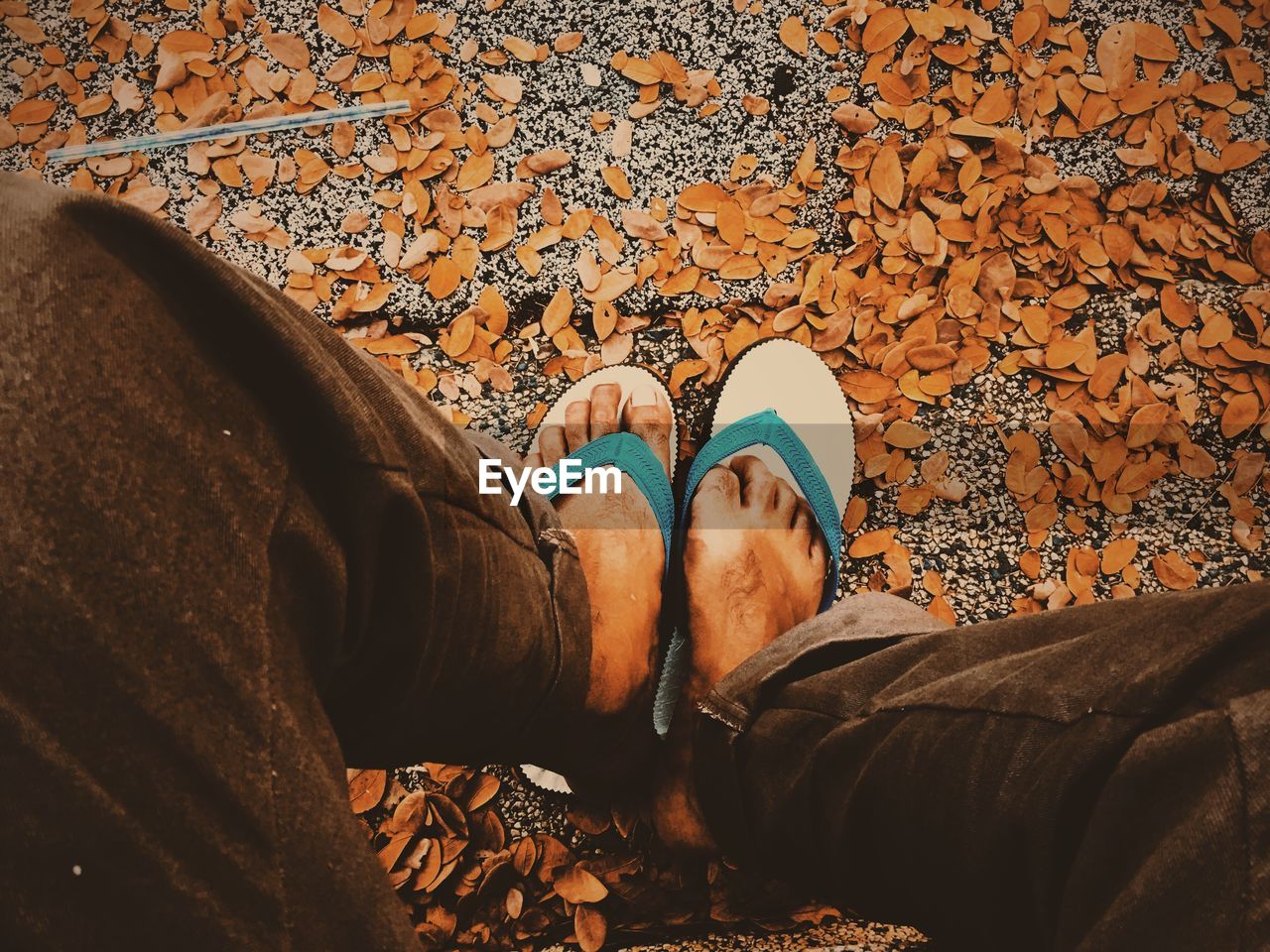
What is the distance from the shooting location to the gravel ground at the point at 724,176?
1.17 m

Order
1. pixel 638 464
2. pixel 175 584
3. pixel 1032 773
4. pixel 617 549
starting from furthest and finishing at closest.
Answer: pixel 638 464, pixel 617 549, pixel 1032 773, pixel 175 584

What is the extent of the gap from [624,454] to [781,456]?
241 mm

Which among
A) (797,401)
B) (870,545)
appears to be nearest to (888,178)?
(797,401)

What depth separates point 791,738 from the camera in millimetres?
746

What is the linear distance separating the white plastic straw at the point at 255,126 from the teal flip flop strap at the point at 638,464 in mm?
605

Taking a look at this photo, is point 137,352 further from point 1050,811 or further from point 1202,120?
point 1202,120

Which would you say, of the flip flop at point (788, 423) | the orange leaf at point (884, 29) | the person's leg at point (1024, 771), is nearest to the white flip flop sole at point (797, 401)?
the flip flop at point (788, 423)

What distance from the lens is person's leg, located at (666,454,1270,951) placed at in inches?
16.6

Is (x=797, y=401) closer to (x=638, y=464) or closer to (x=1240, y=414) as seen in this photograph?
(x=638, y=464)

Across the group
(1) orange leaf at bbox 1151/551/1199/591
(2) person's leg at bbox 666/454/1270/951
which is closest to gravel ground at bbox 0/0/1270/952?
(1) orange leaf at bbox 1151/551/1199/591

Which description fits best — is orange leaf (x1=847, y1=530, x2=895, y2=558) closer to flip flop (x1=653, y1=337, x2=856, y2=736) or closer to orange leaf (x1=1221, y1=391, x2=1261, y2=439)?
flip flop (x1=653, y1=337, x2=856, y2=736)

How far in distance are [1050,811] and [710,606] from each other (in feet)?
1.82

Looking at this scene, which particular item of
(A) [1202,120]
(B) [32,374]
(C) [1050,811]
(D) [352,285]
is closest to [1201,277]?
(A) [1202,120]

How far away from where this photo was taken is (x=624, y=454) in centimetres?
114
